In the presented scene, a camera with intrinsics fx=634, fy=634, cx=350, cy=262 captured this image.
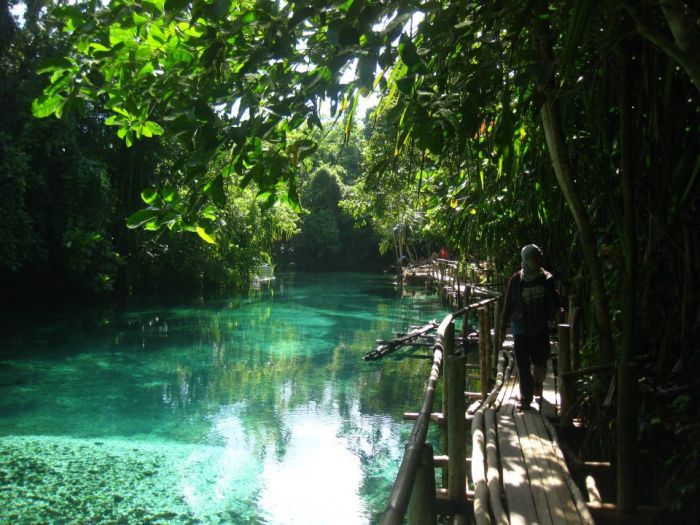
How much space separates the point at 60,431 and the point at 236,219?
17.3 meters

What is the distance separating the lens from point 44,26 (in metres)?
16.8

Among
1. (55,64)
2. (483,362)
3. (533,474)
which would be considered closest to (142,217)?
(55,64)

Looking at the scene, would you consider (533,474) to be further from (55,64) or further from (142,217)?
(55,64)

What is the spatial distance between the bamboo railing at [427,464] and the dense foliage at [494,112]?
2.64 ft

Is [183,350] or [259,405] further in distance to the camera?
[183,350]

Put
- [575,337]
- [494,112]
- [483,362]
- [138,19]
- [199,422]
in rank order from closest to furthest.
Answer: [138,19], [494,112], [575,337], [483,362], [199,422]

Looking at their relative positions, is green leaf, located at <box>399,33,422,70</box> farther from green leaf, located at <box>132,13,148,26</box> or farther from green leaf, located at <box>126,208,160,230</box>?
green leaf, located at <box>126,208,160,230</box>

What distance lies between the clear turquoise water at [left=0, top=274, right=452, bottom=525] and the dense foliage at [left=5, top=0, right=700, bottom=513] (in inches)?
127

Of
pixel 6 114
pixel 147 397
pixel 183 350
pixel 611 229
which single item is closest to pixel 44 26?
pixel 6 114

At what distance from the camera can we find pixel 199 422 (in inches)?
344

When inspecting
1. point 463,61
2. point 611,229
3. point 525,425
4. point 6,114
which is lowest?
point 525,425

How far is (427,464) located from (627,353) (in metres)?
1.81

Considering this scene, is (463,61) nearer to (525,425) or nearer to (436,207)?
(525,425)

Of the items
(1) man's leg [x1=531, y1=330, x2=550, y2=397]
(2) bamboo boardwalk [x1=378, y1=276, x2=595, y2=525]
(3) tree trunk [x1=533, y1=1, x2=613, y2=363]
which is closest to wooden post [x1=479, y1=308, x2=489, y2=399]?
(1) man's leg [x1=531, y1=330, x2=550, y2=397]
